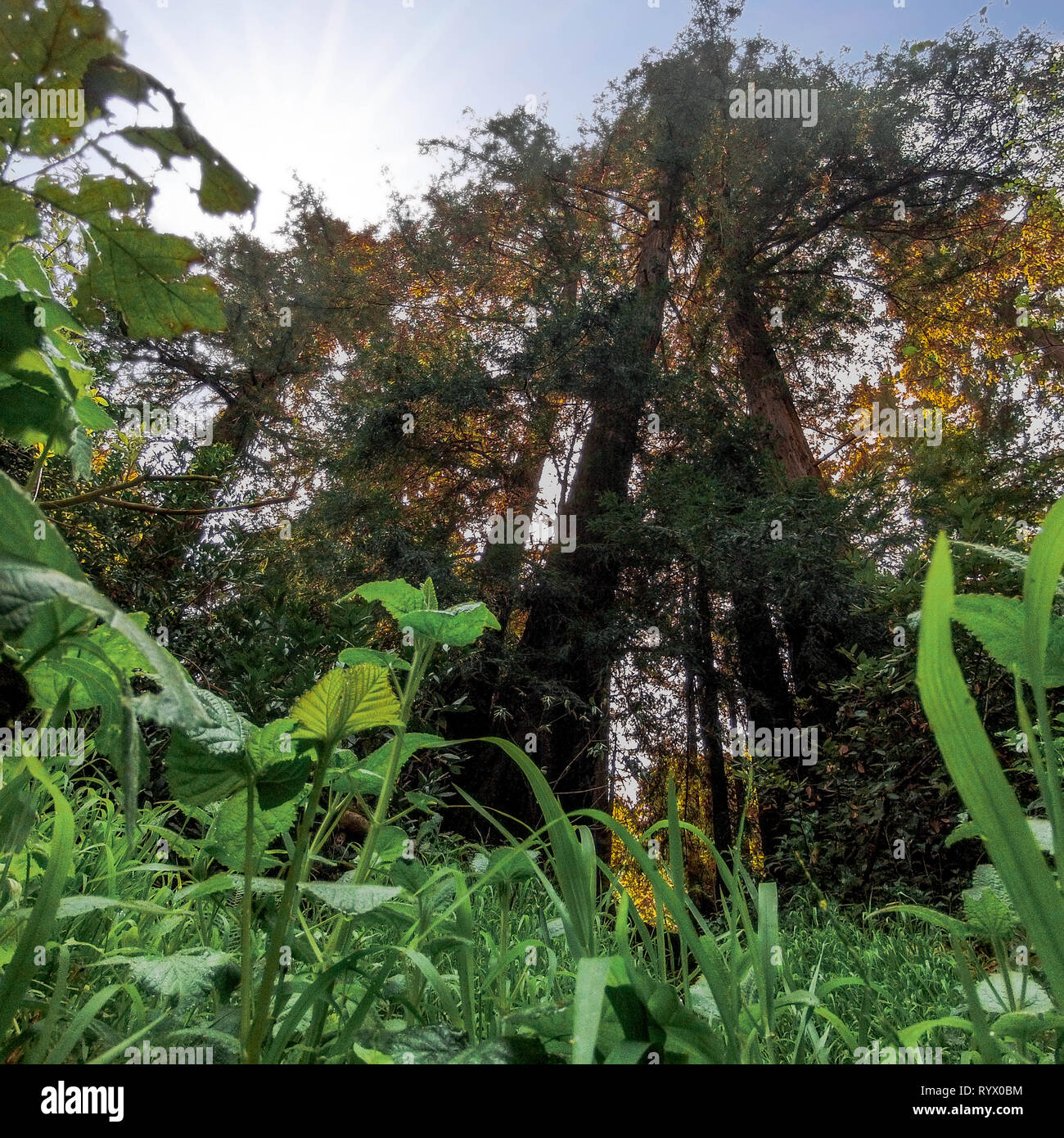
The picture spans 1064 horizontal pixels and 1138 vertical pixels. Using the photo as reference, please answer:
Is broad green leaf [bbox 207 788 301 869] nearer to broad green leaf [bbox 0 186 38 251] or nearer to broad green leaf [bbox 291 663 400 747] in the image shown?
broad green leaf [bbox 291 663 400 747]

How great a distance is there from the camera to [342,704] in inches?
26.8

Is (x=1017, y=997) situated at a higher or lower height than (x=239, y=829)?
lower

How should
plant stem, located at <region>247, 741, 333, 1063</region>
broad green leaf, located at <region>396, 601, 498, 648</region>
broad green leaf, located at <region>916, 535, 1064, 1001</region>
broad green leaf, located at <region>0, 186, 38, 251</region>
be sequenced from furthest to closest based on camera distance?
1. broad green leaf, located at <region>396, 601, 498, 648</region>
2. broad green leaf, located at <region>0, 186, 38, 251</region>
3. plant stem, located at <region>247, 741, 333, 1063</region>
4. broad green leaf, located at <region>916, 535, 1064, 1001</region>

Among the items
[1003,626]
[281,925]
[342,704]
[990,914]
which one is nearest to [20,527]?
[342,704]

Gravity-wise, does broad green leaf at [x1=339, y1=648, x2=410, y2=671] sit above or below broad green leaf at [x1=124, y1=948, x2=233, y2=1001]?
above

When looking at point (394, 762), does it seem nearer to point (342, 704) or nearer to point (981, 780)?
point (342, 704)

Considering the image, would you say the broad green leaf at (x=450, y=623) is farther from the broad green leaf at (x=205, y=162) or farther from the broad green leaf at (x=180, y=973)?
the broad green leaf at (x=205, y=162)

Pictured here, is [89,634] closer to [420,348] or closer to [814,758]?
[814,758]

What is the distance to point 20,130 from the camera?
2.27ft

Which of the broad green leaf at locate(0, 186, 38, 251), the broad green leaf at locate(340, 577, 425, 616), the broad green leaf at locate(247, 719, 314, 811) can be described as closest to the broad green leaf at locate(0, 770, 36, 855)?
the broad green leaf at locate(247, 719, 314, 811)

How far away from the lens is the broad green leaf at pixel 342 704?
0.68 meters

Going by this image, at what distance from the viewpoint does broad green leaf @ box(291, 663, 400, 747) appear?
2.24 feet

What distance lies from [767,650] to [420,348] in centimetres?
393

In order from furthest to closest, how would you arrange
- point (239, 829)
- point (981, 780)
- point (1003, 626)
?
point (239, 829) → point (1003, 626) → point (981, 780)
